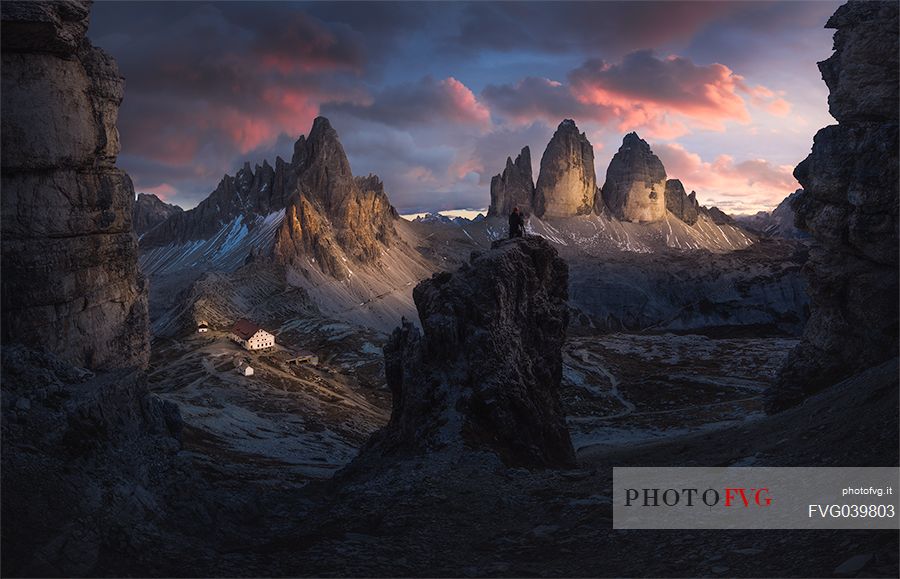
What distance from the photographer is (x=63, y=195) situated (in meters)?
26.7

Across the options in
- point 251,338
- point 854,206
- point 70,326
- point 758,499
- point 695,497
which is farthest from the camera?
point 251,338

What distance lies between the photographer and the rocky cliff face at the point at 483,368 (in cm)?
3095

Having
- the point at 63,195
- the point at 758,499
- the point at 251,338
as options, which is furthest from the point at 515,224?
the point at 251,338

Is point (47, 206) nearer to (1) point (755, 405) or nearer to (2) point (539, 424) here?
(2) point (539, 424)

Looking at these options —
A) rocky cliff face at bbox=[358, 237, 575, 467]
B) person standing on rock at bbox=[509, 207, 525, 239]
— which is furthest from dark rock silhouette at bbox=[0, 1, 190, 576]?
person standing on rock at bbox=[509, 207, 525, 239]

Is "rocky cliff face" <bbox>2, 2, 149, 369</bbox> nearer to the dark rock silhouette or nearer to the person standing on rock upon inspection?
the dark rock silhouette

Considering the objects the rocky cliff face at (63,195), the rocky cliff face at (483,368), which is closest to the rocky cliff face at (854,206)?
the rocky cliff face at (483,368)

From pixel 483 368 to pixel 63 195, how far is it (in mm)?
20013

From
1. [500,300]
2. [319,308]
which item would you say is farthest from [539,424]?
[319,308]

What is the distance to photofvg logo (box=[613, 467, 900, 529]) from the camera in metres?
16.3

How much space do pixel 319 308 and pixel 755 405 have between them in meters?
134

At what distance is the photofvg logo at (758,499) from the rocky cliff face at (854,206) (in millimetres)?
22148

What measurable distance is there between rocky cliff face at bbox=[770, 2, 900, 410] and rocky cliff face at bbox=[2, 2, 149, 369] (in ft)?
126

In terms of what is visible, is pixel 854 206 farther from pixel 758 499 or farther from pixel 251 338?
pixel 251 338
